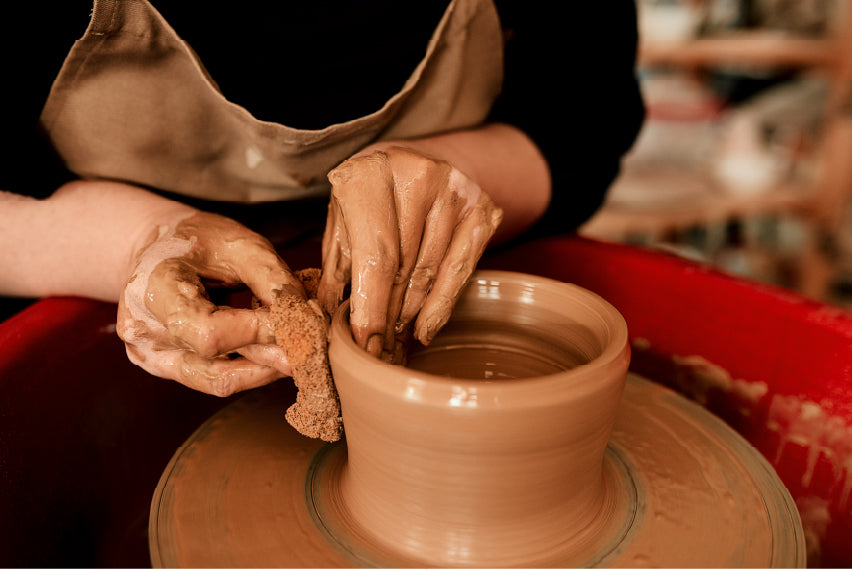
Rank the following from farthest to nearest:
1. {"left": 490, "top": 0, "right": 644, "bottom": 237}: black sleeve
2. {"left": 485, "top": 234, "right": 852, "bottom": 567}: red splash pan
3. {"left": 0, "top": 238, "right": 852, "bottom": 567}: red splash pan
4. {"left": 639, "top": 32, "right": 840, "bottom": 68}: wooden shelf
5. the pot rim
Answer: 1. {"left": 639, "top": 32, "right": 840, "bottom": 68}: wooden shelf
2. {"left": 490, "top": 0, "right": 644, "bottom": 237}: black sleeve
3. {"left": 485, "top": 234, "right": 852, "bottom": 567}: red splash pan
4. {"left": 0, "top": 238, "right": 852, "bottom": 567}: red splash pan
5. the pot rim

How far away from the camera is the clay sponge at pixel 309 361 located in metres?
0.68

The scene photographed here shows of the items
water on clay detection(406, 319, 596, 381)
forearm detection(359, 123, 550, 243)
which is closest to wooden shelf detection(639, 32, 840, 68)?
forearm detection(359, 123, 550, 243)

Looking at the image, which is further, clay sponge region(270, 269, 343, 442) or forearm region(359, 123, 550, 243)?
forearm region(359, 123, 550, 243)

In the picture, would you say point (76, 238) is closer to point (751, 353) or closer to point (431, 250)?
point (431, 250)

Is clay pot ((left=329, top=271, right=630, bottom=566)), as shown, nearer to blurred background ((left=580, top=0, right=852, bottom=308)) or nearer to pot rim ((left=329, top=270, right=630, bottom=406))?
pot rim ((left=329, top=270, right=630, bottom=406))

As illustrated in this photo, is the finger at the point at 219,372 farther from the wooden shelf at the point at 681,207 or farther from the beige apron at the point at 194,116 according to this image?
the wooden shelf at the point at 681,207

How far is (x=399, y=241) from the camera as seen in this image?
2.38ft

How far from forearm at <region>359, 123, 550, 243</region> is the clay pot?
1.21 ft

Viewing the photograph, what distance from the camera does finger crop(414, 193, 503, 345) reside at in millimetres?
764

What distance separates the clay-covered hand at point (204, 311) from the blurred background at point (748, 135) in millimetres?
1926

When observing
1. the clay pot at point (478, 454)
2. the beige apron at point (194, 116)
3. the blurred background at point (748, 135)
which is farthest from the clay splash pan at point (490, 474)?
the blurred background at point (748, 135)

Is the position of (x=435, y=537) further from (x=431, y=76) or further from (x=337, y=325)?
(x=431, y=76)

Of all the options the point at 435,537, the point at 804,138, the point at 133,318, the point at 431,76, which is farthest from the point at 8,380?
the point at 804,138

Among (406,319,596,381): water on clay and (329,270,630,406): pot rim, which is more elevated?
(329,270,630,406): pot rim
